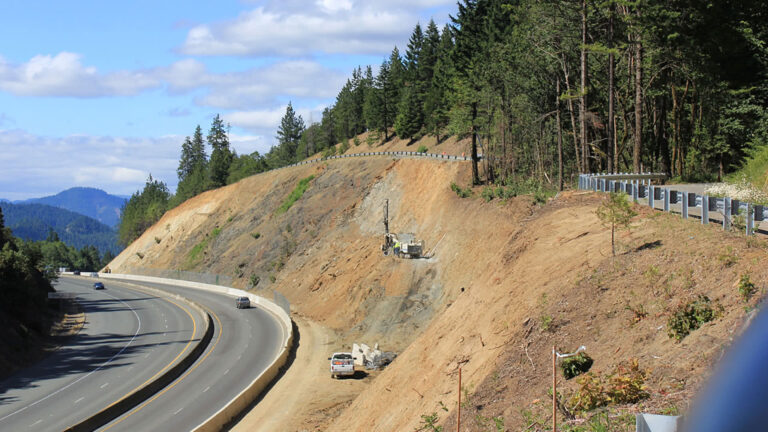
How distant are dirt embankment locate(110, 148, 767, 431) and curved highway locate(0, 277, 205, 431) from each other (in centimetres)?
902

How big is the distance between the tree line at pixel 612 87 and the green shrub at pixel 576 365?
22.2 metres

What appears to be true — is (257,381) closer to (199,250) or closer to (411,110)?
(199,250)

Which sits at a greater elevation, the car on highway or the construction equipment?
the construction equipment

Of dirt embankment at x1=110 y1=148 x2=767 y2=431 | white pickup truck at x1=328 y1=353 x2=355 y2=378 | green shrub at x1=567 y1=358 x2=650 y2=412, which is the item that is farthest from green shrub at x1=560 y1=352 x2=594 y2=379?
white pickup truck at x1=328 y1=353 x2=355 y2=378

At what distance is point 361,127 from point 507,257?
105631mm

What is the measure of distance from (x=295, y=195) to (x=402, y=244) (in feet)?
113

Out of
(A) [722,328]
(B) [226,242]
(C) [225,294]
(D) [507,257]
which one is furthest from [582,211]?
(B) [226,242]

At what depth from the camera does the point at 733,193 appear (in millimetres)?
21906

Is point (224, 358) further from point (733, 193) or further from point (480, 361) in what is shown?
point (733, 193)

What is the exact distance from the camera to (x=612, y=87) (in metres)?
34.9

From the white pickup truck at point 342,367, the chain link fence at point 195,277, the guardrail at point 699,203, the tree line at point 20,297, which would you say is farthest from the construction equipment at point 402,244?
the tree line at point 20,297

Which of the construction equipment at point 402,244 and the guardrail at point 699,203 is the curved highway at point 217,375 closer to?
the construction equipment at point 402,244

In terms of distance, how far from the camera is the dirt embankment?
13664 millimetres

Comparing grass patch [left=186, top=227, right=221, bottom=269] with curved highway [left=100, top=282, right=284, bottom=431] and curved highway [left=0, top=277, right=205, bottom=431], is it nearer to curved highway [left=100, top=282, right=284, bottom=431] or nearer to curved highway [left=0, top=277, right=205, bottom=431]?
curved highway [left=0, top=277, right=205, bottom=431]
